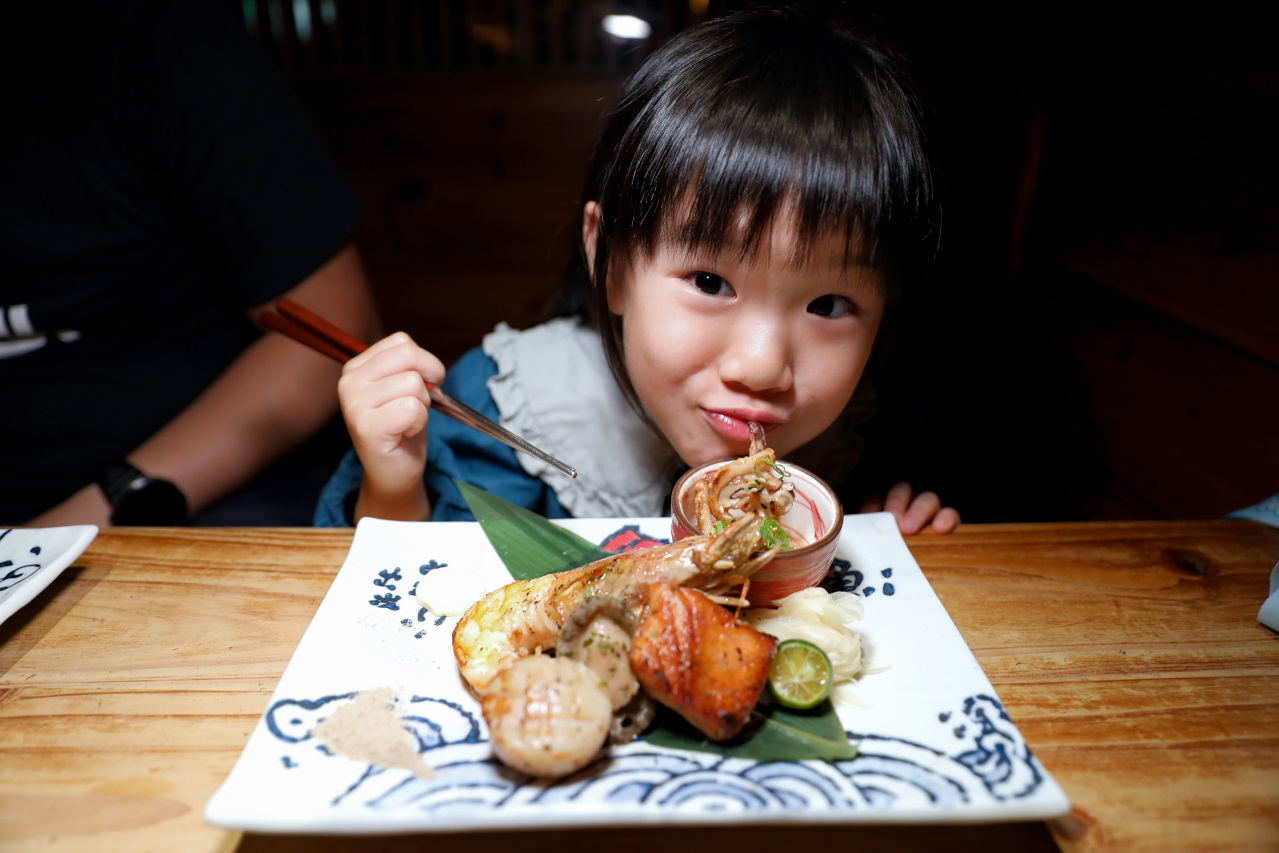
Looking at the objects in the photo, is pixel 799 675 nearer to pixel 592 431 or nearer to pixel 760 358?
pixel 760 358

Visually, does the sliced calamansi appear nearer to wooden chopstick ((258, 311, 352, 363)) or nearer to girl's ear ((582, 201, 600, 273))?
girl's ear ((582, 201, 600, 273))

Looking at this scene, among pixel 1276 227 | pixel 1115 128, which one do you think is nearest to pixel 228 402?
pixel 1276 227

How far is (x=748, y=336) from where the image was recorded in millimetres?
1467

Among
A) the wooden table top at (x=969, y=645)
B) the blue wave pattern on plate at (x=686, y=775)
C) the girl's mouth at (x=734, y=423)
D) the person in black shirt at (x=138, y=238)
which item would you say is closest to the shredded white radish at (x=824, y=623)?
the blue wave pattern on plate at (x=686, y=775)

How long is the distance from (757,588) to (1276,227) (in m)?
2.03

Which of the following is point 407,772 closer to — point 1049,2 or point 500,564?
point 500,564

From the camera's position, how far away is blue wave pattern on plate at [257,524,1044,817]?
3.14 feet

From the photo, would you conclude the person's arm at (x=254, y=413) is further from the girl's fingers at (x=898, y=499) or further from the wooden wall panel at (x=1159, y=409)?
the wooden wall panel at (x=1159, y=409)

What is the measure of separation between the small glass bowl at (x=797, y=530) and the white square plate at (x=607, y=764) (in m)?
0.16

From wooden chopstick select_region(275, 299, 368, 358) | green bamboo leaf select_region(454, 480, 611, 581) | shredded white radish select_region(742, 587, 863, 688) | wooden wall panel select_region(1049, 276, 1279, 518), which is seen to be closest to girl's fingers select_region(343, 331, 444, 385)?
wooden chopstick select_region(275, 299, 368, 358)

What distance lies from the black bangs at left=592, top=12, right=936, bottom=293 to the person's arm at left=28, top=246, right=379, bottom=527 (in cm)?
123

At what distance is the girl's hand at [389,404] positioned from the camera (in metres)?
1.63

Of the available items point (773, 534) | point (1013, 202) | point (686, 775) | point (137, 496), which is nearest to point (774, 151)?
point (773, 534)

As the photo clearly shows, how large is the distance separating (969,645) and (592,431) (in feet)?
3.87
